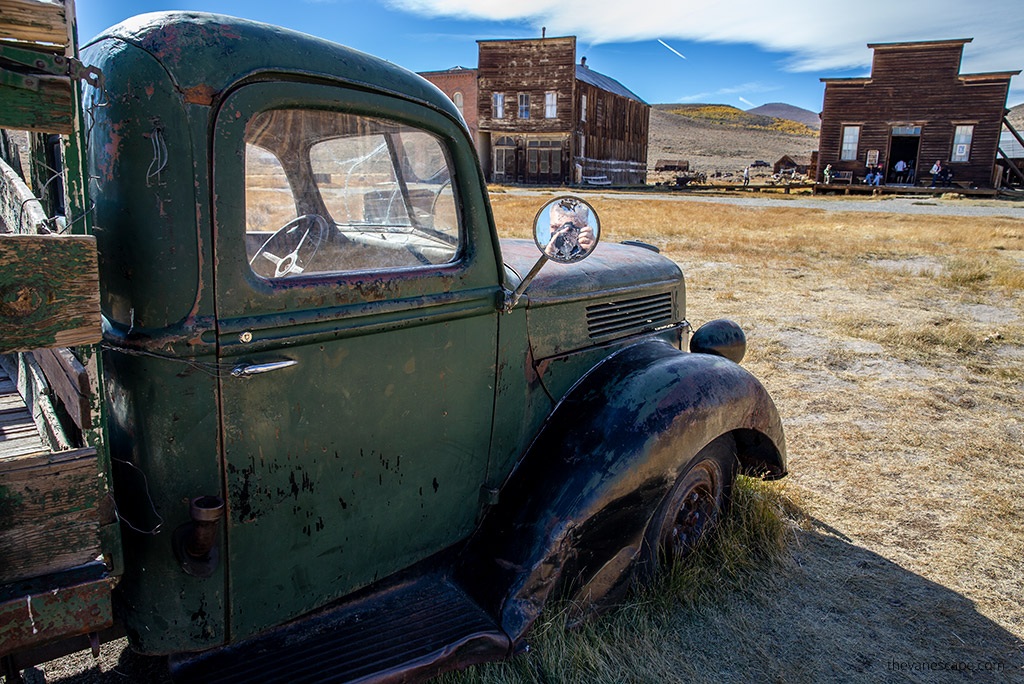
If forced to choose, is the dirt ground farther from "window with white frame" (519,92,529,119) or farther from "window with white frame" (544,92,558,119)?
"window with white frame" (519,92,529,119)

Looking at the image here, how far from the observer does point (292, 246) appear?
194 centimetres

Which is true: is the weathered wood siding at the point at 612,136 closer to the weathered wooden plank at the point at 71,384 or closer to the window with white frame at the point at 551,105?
the window with white frame at the point at 551,105

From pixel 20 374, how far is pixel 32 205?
2.37ft

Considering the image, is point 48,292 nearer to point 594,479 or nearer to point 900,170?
point 594,479

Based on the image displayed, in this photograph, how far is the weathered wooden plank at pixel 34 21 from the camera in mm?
1120

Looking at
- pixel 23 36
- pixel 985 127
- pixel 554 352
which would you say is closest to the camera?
pixel 23 36

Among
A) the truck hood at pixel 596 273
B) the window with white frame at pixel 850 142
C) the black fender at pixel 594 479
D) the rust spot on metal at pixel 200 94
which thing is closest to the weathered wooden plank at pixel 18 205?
the rust spot on metal at pixel 200 94

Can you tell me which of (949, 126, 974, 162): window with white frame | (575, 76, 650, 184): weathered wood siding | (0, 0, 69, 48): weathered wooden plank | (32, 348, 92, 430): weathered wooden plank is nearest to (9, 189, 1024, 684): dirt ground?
(32, 348, 92, 430): weathered wooden plank

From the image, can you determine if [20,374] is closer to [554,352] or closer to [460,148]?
[460,148]

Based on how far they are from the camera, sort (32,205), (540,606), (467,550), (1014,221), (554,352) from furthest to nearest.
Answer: (1014,221) < (554,352) < (467,550) < (540,606) < (32,205)

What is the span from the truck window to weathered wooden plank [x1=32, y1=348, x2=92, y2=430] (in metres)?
0.46

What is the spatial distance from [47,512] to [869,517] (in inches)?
143

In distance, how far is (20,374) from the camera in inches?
82.9

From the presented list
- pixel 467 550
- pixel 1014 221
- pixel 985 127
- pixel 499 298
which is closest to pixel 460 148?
pixel 499 298
